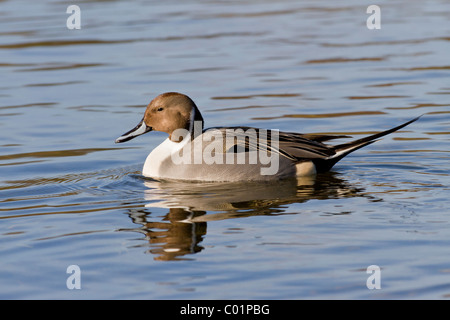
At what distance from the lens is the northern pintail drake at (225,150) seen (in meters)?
7.96

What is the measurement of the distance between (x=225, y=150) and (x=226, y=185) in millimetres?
324

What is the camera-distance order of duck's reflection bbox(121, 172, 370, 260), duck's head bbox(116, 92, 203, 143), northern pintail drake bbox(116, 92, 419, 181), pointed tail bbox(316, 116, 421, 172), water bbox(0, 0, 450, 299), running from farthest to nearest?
1. duck's head bbox(116, 92, 203, 143)
2. pointed tail bbox(316, 116, 421, 172)
3. northern pintail drake bbox(116, 92, 419, 181)
4. duck's reflection bbox(121, 172, 370, 260)
5. water bbox(0, 0, 450, 299)

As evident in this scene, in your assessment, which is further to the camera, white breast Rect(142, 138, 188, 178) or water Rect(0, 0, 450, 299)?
white breast Rect(142, 138, 188, 178)

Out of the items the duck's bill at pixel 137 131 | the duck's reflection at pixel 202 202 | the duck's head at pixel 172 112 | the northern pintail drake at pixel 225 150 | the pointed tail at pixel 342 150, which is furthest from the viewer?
the duck's bill at pixel 137 131

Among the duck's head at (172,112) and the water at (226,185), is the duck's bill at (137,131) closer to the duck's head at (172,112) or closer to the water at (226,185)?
the duck's head at (172,112)

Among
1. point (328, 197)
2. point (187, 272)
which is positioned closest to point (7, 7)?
point (328, 197)

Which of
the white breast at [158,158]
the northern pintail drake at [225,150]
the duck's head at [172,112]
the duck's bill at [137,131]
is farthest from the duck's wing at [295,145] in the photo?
the duck's bill at [137,131]

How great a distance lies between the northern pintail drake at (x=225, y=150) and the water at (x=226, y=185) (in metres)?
0.17

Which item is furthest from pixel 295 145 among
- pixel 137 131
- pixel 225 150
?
pixel 137 131

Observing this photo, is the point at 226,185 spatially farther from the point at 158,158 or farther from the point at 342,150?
the point at 342,150

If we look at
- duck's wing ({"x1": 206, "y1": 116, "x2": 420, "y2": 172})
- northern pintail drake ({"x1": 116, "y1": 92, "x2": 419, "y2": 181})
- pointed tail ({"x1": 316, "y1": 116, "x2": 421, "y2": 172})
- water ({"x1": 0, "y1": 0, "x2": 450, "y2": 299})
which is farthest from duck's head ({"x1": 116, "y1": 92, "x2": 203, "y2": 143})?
pointed tail ({"x1": 316, "y1": 116, "x2": 421, "y2": 172})

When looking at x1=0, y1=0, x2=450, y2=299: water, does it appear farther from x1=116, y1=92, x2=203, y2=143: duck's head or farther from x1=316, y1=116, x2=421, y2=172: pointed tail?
x1=116, y1=92, x2=203, y2=143: duck's head

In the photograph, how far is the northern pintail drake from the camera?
7.96 metres

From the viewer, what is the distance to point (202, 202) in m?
7.30
